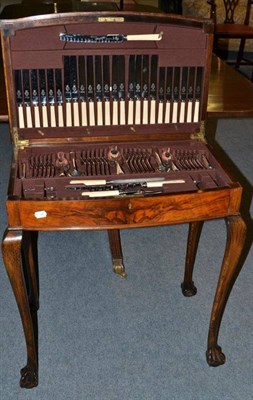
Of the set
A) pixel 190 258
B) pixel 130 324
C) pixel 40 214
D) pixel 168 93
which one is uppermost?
pixel 168 93

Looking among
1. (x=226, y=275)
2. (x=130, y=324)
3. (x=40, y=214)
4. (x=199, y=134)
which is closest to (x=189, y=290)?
(x=130, y=324)

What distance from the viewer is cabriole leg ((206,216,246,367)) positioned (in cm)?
140

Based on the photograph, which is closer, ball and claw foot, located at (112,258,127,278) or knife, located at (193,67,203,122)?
knife, located at (193,67,203,122)

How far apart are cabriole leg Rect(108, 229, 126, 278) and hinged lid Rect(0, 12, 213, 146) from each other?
0.70m

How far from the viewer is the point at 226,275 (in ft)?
4.92

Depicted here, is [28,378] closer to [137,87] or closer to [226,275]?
[226,275]

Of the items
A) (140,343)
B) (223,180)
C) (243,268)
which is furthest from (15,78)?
(243,268)

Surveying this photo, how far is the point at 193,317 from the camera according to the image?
1.93m

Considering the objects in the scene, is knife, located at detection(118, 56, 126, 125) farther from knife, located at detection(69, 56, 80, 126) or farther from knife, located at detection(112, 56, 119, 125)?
knife, located at detection(69, 56, 80, 126)

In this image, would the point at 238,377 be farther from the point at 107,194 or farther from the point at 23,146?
the point at 23,146

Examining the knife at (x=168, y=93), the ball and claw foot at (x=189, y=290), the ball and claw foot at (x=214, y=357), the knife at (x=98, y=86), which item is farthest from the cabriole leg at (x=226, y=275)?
the knife at (x=98, y=86)

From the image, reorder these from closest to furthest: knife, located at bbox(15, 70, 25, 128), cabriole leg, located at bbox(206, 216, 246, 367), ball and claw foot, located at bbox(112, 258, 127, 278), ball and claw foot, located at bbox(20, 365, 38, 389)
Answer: cabriole leg, located at bbox(206, 216, 246, 367) < knife, located at bbox(15, 70, 25, 128) < ball and claw foot, located at bbox(20, 365, 38, 389) < ball and claw foot, located at bbox(112, 258, 127, 278)

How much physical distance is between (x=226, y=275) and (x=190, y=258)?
452 millimetres

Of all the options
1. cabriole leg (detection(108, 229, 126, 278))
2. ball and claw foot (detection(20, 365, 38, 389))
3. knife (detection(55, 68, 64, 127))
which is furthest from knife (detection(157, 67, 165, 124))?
ball and claw foot (detection(20, 365, 38, 389))
